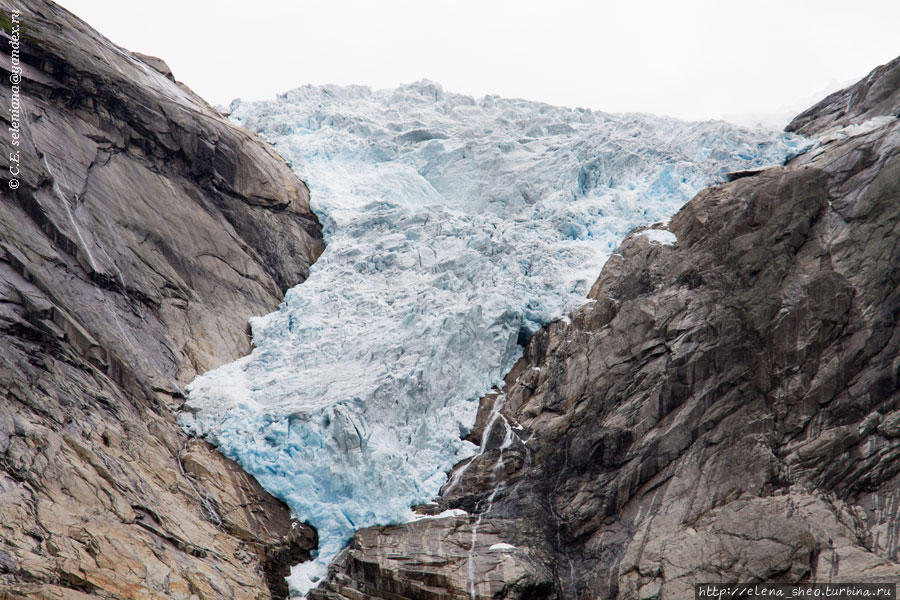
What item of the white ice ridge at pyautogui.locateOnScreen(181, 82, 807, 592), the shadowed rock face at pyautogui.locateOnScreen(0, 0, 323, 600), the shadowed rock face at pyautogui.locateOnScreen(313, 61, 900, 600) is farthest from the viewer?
the white ice ridge at pyautogui.locateOnScreen(181, 82, 807, 592)

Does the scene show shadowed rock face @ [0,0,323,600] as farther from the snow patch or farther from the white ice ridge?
the snow patch

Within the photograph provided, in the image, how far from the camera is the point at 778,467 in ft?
44.3

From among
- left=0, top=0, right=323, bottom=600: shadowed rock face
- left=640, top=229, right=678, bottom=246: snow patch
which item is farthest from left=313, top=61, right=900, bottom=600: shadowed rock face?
left=0, top=0, right=323, bottom=600: shadowed rock face

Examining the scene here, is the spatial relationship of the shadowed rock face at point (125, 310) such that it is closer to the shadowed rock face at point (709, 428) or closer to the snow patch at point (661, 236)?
the shadowed rock face at point (709, 428)

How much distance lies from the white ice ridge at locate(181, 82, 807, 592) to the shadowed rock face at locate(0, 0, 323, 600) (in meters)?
0.87

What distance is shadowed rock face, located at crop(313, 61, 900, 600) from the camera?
12.9m

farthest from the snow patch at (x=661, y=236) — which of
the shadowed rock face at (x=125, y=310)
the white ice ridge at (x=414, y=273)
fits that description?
the shadowed rock face at (x=125, y=310)

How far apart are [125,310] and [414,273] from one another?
24.8ft

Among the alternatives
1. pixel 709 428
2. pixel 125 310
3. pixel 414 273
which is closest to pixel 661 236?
pixel 709 428

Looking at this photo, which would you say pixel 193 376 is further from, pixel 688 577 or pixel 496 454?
pixel 688 577

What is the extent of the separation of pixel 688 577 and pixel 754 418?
353 cm

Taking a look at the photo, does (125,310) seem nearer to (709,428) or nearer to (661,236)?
(661,236)

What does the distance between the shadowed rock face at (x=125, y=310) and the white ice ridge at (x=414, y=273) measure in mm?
872

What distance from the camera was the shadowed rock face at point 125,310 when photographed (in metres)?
12.1
